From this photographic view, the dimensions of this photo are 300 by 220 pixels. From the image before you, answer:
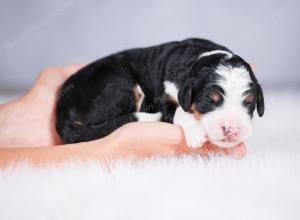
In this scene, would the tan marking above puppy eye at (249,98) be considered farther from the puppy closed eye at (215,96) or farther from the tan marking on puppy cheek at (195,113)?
the tan marking on puppy cheek at (195,113)

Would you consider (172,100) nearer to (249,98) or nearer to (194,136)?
(194,136)

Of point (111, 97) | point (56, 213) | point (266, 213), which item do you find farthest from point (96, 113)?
point (266, 213)

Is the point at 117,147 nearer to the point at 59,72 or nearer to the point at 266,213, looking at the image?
the point at 266,213

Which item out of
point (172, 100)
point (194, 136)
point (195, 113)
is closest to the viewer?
point (194, 136)

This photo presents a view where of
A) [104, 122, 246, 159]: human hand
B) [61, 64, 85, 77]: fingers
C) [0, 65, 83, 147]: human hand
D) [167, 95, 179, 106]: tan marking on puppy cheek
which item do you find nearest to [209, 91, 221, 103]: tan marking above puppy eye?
[104, 122, 246, 159]: human hand

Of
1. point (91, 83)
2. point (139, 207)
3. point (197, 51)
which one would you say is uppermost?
point (197, 51)

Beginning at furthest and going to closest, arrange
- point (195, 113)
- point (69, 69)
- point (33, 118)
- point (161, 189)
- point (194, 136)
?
point (69, 69) < point (33, 118) < point (195, 113) < point (194, 136) < point (161, 189)

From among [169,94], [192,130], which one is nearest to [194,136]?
[192,130]

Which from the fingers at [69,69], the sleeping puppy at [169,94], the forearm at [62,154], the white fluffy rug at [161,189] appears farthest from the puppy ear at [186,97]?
the fingers at [69,69]

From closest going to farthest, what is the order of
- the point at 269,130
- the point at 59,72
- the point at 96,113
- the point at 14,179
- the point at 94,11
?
1. the point at 14,179
2. the point at 96,113
3. the point at 269,130
4. the point at 59,72
5. the point at 94,11
